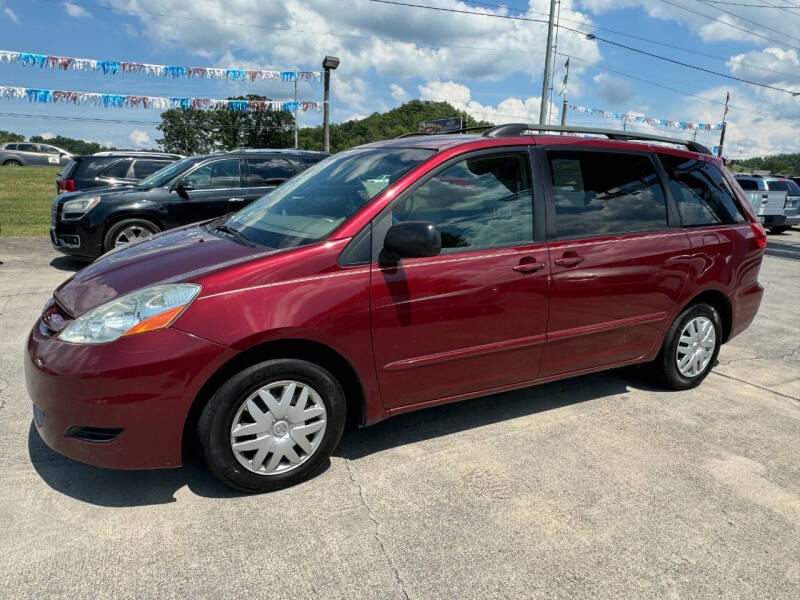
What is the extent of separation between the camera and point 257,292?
2.65 meters

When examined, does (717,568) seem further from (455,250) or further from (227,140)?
(227,140)

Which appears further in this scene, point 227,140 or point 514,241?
point 227,140

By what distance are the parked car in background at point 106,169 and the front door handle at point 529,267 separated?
33.5ft

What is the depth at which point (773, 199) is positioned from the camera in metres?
18.5

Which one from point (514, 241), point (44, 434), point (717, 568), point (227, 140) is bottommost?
point (717, 568)

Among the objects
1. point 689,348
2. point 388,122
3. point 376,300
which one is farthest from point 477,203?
point 388,122

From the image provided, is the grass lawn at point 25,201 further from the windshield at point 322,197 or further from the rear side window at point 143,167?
the windshield at point 322,197

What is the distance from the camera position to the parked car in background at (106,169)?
11.8 metres

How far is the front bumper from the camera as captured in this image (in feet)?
8.08

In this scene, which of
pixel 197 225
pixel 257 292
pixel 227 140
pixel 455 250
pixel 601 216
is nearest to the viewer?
pixel 257 292

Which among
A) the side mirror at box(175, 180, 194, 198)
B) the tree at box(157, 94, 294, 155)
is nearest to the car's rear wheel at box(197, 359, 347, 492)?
the side mirror at box(175, 180, 194, 198)

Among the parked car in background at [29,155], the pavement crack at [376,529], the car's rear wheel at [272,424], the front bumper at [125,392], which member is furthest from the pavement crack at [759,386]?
the parked car in background at [29,155]

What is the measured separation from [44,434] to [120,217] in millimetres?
6135

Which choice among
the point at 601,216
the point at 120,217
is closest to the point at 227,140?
the point at 120,217
